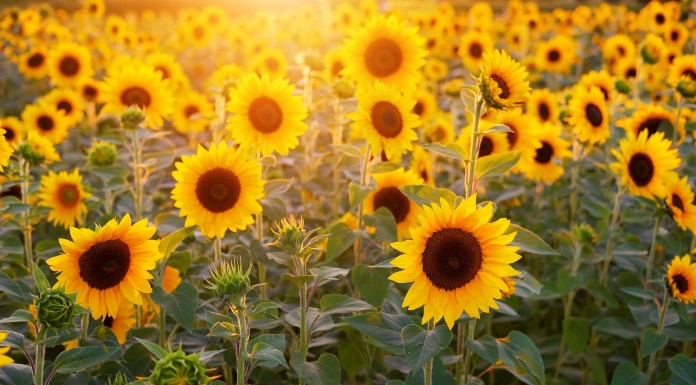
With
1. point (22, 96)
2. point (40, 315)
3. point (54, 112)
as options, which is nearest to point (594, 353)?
point (40, 315)

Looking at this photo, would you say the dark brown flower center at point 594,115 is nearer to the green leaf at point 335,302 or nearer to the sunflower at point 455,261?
the sunflower at point 455,261

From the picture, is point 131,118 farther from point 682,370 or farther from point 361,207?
point 682,370

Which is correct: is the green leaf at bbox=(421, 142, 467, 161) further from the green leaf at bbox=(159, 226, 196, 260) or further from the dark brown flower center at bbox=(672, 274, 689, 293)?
the dark brown flower center at bbox=(672, 274, 689, 293)

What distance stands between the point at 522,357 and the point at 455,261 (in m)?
0.70

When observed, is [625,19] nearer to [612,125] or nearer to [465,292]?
[612,125]

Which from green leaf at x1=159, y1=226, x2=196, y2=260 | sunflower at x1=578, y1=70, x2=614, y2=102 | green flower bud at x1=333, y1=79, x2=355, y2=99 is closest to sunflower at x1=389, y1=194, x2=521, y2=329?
green leaf at x1=159, y1=226, x2=196, y2=260

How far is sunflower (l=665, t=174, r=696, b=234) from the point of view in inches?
120

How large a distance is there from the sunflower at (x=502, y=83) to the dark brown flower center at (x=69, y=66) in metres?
4.49

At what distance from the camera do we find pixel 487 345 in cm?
251

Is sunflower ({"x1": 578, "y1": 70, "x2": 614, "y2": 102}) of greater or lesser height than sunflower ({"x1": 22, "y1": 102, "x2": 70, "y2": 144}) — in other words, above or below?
above

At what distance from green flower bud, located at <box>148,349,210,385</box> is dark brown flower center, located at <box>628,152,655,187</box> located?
2546 mm

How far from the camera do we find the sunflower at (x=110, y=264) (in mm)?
2166

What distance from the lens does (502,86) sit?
7.94ft

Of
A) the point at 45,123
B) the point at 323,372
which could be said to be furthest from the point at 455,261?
the point at 45,123
